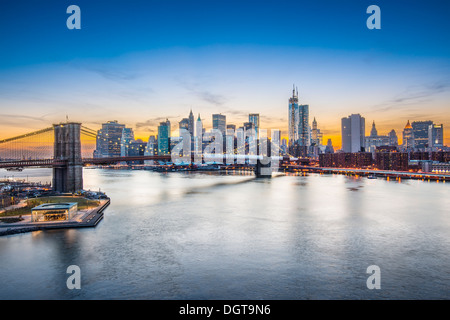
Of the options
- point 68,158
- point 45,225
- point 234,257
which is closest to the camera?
point 234,257

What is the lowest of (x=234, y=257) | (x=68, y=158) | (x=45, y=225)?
(x=234, y=257)

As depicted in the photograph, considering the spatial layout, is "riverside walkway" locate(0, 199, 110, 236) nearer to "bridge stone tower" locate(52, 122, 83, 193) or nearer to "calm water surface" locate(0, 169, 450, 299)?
"calm water surface" locate(0, 169, 450, 299)

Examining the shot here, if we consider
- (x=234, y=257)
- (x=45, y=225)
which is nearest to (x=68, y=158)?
(x=45, y=225)

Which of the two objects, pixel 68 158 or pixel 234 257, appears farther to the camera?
pixel 68 158

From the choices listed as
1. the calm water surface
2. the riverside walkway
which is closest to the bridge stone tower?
the calm water surface

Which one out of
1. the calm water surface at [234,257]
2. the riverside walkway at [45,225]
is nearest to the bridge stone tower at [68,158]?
the calm water surface at [234,257]

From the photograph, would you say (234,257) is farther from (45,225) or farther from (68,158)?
(68,158)

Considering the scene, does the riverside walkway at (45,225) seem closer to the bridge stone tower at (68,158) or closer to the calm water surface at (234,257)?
the calm water surface at (234,257)
